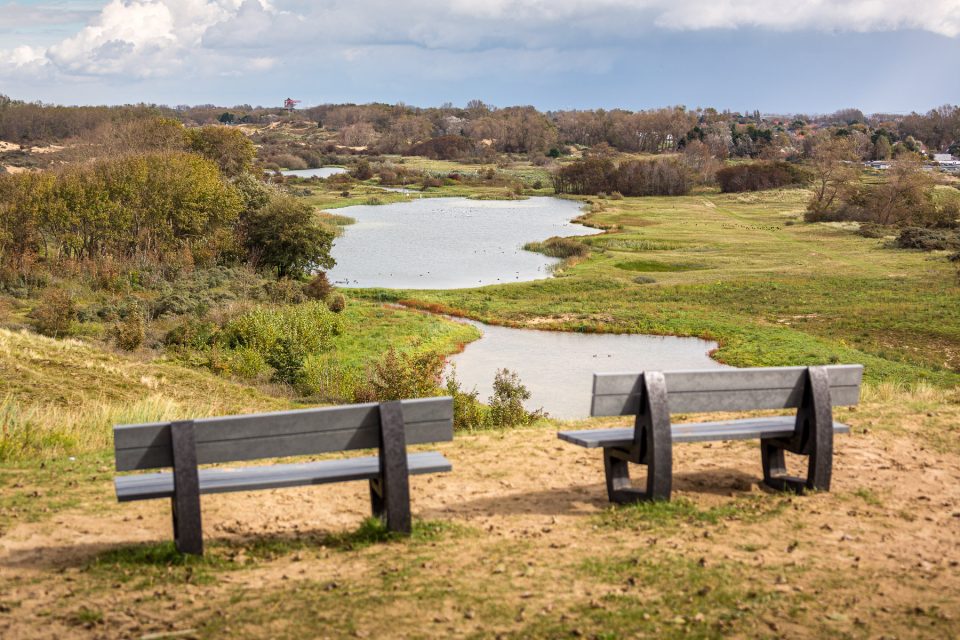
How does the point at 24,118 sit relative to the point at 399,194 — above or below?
above

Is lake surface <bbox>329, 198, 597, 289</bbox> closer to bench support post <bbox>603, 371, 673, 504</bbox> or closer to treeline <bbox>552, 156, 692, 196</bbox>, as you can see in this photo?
treeline <bbox>552, 156, 692, 196</bbox>

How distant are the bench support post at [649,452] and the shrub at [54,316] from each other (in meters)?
27.4

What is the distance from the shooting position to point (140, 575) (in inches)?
235

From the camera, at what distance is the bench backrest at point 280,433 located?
20.1 feet

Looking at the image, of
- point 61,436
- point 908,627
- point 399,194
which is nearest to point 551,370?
point 61,436

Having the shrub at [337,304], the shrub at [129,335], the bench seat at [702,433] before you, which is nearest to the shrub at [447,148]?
the shrub at [337,304]

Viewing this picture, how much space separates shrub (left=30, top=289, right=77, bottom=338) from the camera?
101 ft

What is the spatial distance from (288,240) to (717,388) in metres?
45.1

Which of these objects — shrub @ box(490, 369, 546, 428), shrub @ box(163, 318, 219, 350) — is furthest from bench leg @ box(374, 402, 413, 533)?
shrub @ box(163, 318, 219, 350)

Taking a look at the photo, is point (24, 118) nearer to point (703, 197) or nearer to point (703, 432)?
point (703, 197)

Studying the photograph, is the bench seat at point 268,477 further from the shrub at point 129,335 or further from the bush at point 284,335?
the shrub at point 129,335

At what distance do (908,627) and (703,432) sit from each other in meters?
2.52

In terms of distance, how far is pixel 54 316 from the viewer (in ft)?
103

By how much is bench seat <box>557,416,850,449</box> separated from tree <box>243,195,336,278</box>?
44.4 metres
